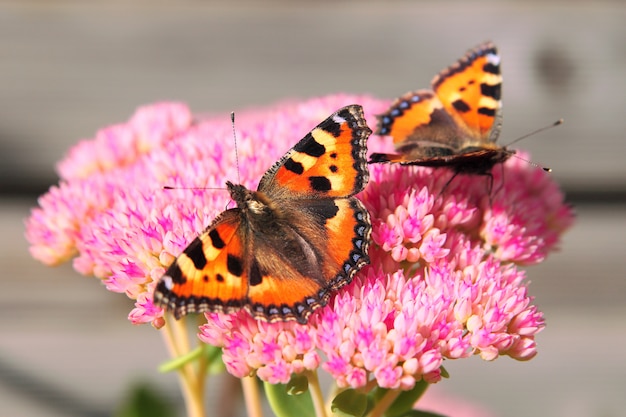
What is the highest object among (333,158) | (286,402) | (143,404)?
(333,158)

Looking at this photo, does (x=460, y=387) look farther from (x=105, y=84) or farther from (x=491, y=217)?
(x=105, y=84)

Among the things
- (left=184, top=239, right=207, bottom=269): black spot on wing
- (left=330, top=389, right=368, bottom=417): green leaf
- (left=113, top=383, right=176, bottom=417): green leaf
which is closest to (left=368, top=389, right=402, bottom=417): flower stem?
(left=330, top=389, right=368, bottom=417): green leaf

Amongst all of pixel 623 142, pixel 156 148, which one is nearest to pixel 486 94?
pixel 156 148

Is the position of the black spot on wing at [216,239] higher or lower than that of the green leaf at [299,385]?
higher

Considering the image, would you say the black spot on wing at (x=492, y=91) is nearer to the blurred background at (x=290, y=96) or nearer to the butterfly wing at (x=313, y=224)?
the butterfly wing at (x=313, y=224)

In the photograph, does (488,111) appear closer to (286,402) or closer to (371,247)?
(371,247)

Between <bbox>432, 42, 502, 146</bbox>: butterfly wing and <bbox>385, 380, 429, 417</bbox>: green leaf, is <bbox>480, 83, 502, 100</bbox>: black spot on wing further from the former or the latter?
<bbox>385, 380, 429, 417</bbox>: green leaf

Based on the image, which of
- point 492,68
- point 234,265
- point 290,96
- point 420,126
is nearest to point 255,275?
point 234,265

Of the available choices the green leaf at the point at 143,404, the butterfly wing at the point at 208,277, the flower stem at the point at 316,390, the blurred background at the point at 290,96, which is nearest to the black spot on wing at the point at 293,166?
the butterfly wing at the point at 208,277
